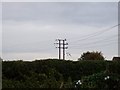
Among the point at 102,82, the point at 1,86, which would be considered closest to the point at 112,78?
the point at 102,82

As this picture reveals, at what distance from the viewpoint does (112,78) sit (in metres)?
10.8

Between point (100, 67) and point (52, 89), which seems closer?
point (52, 89)

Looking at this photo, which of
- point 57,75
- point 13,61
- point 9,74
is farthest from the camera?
point 13,61

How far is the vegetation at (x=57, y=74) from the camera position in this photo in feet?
36.4

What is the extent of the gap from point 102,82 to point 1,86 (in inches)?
125

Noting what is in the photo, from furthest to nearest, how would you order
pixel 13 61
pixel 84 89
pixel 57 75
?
pixel 13 61 → pixel 57 75 → pixel 84 89

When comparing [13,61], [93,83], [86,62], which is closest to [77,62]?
[86,62]

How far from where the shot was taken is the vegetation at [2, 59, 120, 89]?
11102 millimetres

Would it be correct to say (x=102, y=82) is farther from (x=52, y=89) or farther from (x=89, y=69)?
(x=89, y=69)

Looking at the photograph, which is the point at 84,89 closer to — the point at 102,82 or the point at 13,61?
the point at 102,82

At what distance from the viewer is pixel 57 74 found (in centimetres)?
1435

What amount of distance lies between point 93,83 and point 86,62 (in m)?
7.17

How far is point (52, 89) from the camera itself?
35.4ft

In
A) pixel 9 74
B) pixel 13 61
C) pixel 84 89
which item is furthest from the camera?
pixel 13 61
